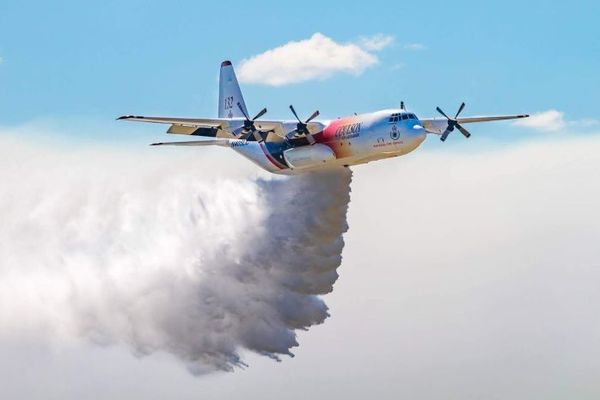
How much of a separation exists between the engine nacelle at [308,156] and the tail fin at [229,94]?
9231 millimetres

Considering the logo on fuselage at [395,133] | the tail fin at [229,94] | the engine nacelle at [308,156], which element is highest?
the tail fin at [229,94]

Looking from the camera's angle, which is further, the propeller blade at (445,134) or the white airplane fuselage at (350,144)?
the propeller blade at (445,134)

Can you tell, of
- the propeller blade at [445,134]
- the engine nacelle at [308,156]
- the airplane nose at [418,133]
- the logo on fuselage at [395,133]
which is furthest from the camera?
the propeller blade at [445,134]

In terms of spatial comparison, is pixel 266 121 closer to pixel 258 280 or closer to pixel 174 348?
pixel 258 280

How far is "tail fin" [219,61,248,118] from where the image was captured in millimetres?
59625

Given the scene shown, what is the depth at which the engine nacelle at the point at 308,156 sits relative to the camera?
161 feet

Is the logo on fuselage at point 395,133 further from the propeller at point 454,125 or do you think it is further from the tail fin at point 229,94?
the tail fin at point 229,94

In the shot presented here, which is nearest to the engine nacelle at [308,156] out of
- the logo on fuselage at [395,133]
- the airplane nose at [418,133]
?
the logo on fuselage at [395,133]

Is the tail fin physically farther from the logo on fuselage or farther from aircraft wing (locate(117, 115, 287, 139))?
the logo on fuselage

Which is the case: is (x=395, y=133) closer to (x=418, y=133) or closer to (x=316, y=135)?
(x=418, y=133)

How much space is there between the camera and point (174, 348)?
51.2 metres

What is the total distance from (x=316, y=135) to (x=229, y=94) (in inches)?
437

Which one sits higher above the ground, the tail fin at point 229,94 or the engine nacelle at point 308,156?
the tail fin at point 229,94

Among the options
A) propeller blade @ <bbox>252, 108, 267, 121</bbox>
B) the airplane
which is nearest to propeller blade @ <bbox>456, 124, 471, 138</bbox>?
the airplane
